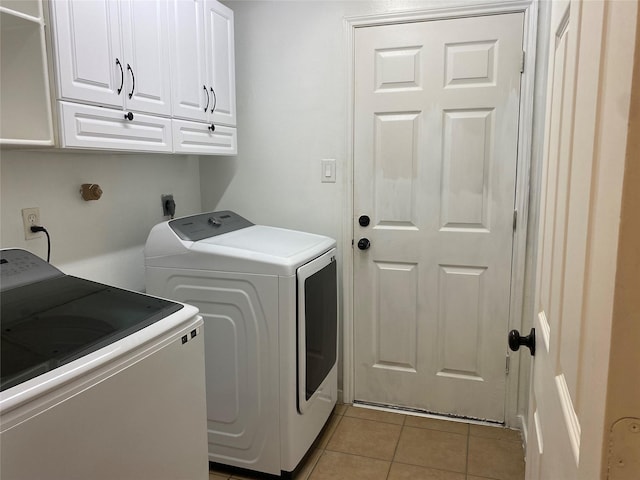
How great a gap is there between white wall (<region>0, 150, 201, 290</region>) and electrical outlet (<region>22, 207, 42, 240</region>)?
0.02m

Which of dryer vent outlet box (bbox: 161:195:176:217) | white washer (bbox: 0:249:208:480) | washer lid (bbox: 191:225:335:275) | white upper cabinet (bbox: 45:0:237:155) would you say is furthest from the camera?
dryer vent outlet box (bbox: 161:195:176:217)

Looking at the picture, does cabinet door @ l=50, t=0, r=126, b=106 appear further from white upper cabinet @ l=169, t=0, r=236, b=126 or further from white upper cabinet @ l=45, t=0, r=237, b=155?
white upper cabinet @ l=169, t=0, r=236, b=126

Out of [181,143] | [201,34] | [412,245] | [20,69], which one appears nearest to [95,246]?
[181,143]

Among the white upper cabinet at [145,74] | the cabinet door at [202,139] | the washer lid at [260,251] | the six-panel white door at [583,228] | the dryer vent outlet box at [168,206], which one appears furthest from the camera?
the dryer vent outlet box at [168,206]

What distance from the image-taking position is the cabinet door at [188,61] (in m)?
1.97

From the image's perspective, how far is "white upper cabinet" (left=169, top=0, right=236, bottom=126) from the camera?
2000mm

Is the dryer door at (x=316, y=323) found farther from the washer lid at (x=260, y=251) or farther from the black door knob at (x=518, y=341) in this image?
the black door knob at (x=518, y=341)

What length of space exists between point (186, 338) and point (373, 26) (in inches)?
70.7

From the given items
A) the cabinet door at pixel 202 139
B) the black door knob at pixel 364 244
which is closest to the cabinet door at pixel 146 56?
the cabinet door at pixel 202 139

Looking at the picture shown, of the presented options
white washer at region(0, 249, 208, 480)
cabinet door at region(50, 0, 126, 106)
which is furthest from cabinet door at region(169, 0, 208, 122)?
white washer at region(0, 249, 208, 480)

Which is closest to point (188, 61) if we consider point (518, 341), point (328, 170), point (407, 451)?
point (328, 170)

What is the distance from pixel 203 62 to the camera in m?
2.18

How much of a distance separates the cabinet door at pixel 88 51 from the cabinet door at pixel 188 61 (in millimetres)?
320

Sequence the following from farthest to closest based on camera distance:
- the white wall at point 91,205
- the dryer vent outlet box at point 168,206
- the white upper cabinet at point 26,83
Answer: the dryer vent outlet box at point 168,206, the white wall at point 91,205, the white upper cabinet at point 26,83
